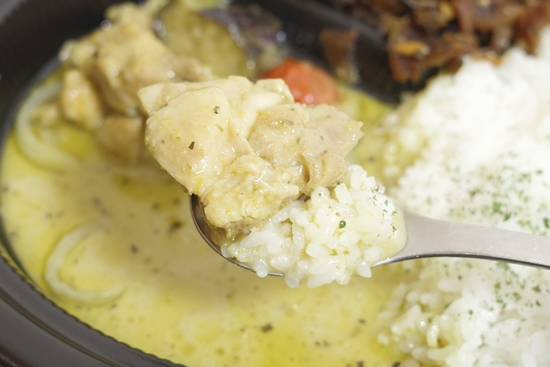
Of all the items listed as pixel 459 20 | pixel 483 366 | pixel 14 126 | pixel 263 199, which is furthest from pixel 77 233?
pixel 459 20

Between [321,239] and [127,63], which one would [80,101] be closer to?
[127,63]

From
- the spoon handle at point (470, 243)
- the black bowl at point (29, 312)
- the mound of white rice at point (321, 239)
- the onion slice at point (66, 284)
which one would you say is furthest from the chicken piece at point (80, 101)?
the spoon handle at point (470, 243)

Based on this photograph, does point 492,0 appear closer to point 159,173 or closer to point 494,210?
point 494,210

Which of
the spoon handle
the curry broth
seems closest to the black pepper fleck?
the curry broth

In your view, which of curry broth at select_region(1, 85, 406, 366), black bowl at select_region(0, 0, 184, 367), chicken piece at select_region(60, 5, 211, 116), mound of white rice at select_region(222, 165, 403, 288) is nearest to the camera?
black bowl at select_region(0, 0, 184, 367)

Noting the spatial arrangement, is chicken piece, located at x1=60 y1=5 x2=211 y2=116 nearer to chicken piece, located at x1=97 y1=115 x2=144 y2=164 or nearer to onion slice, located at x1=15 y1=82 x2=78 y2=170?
chicken piece, located at x1=97 y1=115 x2=144 y2=164

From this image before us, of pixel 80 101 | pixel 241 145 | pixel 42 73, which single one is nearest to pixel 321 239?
pixel 241 145
